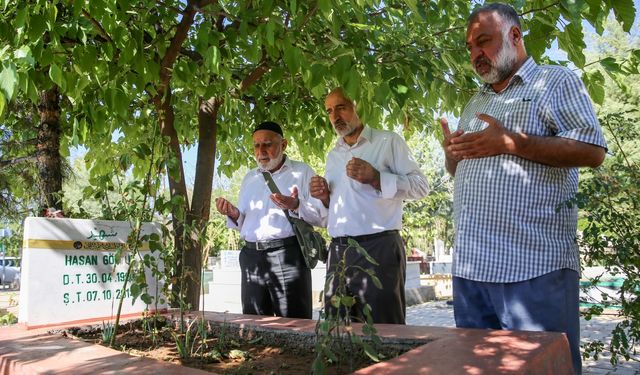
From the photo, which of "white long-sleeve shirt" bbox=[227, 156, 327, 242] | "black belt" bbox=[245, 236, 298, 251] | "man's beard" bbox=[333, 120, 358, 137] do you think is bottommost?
"black belt" bbox=[245, 236, 298, 251]

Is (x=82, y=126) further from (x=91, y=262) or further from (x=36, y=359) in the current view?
(x=36, y=359)

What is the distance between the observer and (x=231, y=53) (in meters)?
3.92

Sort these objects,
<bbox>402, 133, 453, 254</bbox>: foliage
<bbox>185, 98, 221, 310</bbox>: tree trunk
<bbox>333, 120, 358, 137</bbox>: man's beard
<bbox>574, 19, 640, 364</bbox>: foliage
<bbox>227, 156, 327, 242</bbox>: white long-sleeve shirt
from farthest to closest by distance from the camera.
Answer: <bbox>402, 133, 453, 254</bbox>: foliage < <bbox>185, 98, 221, 310</bbox>: tree trunk < <bbox>227, 156, 327, 242</bbox>: white long-sleeve shirt < <bbox>333, 120, 358, 137</bbox>: man's beard < <bbox>574, 19, 640, 364</bbox>: foliage

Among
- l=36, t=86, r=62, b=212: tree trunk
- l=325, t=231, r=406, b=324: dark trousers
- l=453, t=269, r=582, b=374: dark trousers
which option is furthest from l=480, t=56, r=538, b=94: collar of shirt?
l=36, t=86, r=62, b=212: tree trunk

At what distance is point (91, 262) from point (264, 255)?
4.19 feet

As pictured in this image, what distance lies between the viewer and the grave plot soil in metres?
1.88

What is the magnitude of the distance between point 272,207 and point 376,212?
2.92 ft

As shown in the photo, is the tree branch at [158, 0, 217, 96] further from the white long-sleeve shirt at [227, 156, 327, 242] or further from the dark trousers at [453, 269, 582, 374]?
the dark trousers at [453, 269, 582, 374]

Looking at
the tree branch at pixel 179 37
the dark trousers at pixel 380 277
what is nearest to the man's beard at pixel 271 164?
the tree branch at pixel 179 37

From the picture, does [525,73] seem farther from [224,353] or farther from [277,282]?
[277,282]

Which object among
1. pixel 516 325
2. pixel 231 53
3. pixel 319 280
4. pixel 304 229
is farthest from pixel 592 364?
pixel 319 280

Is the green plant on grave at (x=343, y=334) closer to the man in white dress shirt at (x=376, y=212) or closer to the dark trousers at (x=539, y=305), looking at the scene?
the dark trousers at (x=539, y=305)

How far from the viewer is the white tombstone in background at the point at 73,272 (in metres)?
2.61

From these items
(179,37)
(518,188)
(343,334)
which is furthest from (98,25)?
(518,188)
